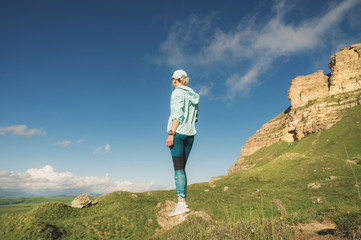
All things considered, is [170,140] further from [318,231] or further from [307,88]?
[307,88]

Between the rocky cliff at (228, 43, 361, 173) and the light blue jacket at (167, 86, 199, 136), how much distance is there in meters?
64.7

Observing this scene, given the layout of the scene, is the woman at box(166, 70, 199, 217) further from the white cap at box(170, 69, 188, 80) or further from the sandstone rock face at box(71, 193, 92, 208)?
the sandstone rock face at box(71, 193, 92, 208)

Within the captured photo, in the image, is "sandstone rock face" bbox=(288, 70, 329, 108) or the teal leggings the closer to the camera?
the teal leggings

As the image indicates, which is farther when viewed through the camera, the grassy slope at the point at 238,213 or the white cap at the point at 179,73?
the white cap at the point at 179,73

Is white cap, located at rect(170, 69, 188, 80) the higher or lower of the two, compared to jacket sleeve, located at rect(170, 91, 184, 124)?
higher

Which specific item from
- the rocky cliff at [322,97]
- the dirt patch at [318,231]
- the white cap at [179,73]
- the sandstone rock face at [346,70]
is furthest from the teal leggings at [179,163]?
the sandstone rock face at [346,70]

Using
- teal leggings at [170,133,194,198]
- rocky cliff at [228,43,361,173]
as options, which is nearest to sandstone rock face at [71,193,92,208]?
teal leggings at [170,133,194,198]

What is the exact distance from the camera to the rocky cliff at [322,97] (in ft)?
185

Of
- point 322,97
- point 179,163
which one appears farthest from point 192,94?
point 322,97

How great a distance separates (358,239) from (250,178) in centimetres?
4121

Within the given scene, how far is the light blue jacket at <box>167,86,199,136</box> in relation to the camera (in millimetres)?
4484

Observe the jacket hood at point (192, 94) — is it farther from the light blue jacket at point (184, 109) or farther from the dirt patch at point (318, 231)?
the dirt patch at point (318, 231)

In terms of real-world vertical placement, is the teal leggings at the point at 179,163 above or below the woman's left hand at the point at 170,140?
below

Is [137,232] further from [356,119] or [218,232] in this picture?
[356,119]
